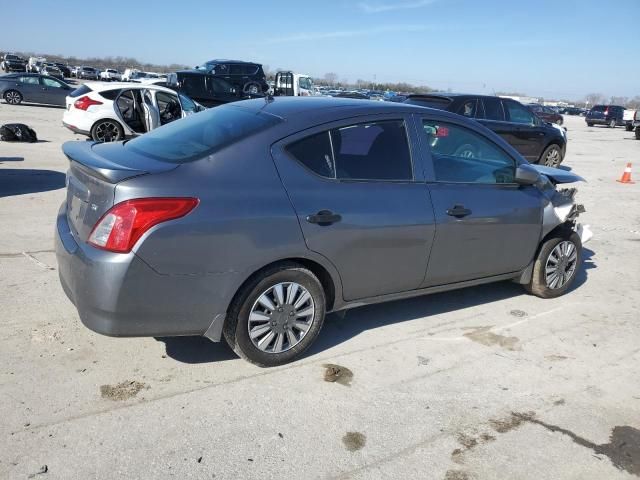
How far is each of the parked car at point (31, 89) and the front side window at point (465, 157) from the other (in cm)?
2488

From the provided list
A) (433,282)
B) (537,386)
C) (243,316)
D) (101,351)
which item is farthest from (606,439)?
(101,351)

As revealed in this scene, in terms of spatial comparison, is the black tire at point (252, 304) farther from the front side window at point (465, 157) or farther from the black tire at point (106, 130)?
the black tire at point (106, 130)

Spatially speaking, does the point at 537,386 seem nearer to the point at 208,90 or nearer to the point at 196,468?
the point at 196,468

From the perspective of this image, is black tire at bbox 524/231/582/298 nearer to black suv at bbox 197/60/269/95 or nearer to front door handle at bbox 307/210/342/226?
front door handle at bbox 307/210/342/226

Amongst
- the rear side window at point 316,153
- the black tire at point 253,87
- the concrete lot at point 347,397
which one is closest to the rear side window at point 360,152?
the rear side window at point 316,153

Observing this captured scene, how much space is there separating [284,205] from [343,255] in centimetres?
57

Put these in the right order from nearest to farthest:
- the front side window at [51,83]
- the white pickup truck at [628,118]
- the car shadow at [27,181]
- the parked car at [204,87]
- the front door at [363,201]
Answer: the front door at [363,201] < the car shadow at [27,181] < the parked car at [204,87] < the front side window at [51,83] < the white pickup truck at [628,118]

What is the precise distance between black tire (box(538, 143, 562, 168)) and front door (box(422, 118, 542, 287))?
359 inches

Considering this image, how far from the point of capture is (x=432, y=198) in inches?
161

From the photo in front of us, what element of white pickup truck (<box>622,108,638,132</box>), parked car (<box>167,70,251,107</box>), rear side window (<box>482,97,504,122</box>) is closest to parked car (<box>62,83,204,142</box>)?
parked car (<box>167,70,251,107</box>)

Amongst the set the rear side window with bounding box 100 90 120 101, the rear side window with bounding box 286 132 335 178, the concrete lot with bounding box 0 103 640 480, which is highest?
the rear side window with bounding box 100 90 120 101

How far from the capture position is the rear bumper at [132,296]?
301cm

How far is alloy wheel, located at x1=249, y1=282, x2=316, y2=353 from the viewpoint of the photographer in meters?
3.50

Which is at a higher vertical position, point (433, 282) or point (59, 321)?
point (433, 282)
